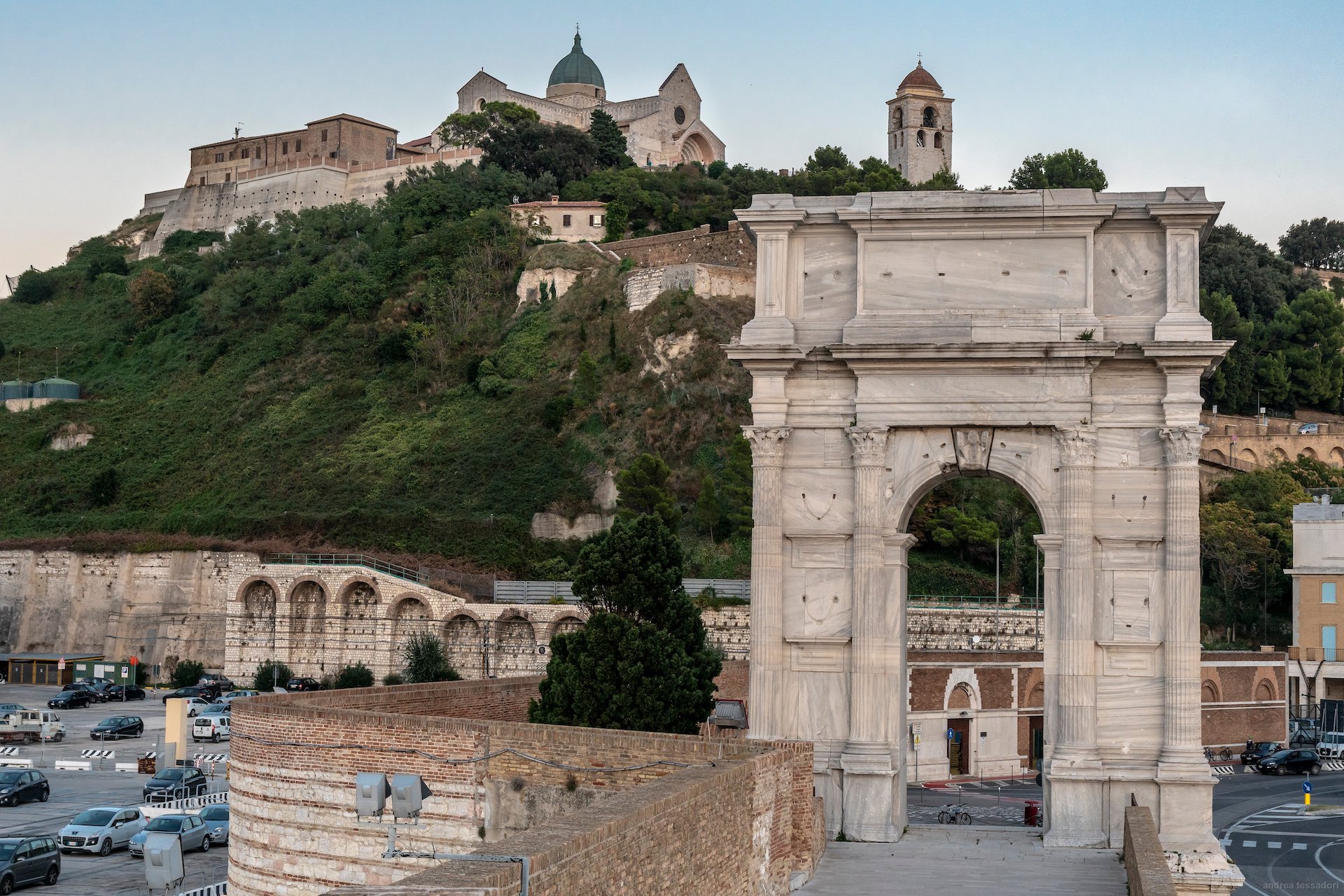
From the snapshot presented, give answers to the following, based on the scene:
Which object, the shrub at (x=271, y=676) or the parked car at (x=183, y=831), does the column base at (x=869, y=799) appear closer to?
the parked car at (x=183, y=831)

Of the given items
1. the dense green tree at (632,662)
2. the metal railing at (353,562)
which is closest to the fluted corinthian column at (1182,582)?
the dense green tree at (632,662)

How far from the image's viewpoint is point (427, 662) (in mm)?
59281

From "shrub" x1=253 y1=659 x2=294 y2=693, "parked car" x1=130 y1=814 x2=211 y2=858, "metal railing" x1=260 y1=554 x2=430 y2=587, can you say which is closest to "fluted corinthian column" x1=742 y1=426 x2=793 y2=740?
"parked car" x1=130 y1=814 x2=211 y2=858

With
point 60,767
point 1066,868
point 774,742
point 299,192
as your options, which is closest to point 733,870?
point 774,742

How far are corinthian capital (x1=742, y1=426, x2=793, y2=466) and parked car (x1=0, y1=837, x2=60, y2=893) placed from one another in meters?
15.5

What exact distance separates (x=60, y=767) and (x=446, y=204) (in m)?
48.7

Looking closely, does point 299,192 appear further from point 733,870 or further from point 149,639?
point 733,870

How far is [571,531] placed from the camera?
68000 millimetres

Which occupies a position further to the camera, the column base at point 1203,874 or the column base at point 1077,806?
the column base at point 1077,806

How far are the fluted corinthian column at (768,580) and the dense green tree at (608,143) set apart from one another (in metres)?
75.0

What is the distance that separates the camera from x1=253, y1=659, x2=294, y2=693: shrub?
6378cm

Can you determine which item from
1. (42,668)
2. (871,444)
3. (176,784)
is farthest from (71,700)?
→ (871,444)

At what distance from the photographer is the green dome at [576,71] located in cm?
11819

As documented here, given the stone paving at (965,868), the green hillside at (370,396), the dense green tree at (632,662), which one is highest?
the green hillside at (370,396)
